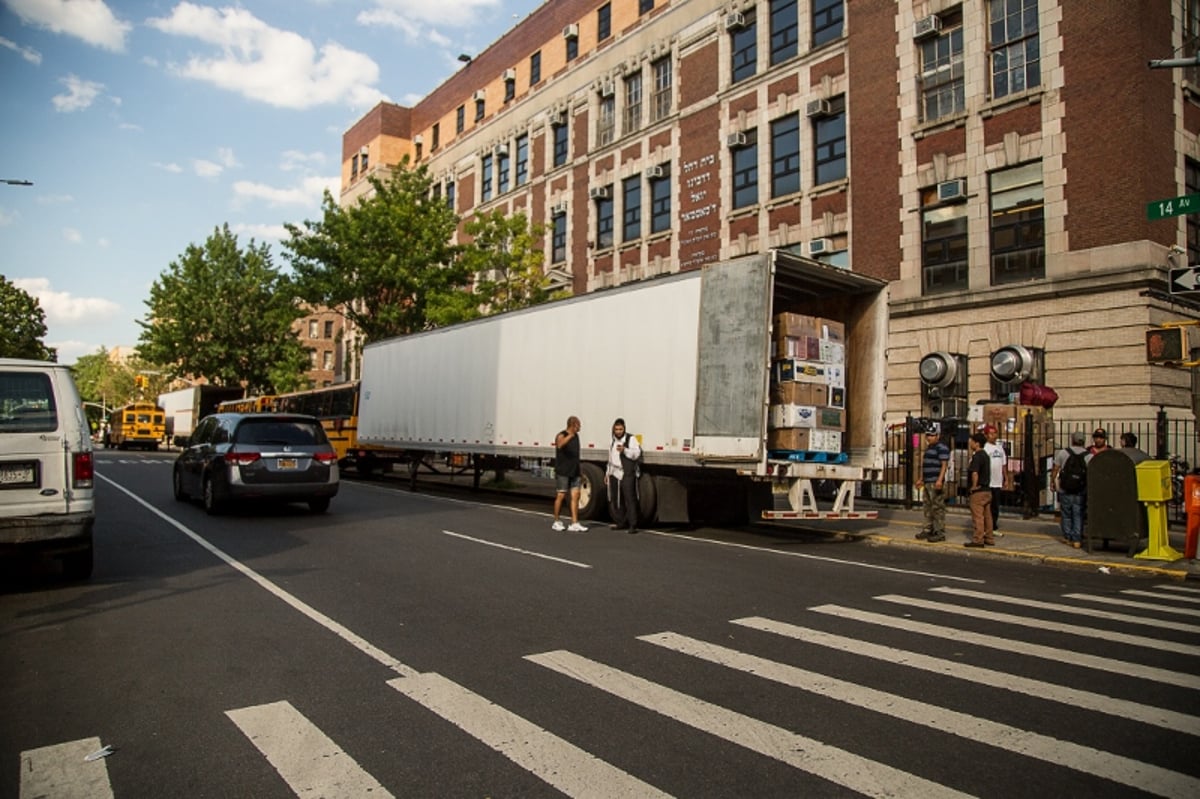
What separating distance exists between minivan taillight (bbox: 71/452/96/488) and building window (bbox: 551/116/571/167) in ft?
96.5

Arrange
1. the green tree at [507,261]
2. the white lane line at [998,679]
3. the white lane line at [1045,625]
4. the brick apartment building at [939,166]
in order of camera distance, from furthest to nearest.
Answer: the green tree at [507,261]
the brick apartment building at [939,166]
the white lane line at [1045,625]
the white lane line at [998,679]

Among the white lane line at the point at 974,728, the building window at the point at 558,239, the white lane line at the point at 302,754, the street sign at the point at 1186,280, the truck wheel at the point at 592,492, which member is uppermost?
the building window at the point at 558,239

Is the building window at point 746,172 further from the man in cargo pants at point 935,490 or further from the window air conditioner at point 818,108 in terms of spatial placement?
the man in cargo pants at point 935,490

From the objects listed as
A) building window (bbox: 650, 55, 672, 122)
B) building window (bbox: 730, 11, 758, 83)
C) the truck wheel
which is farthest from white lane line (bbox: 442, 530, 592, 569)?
building window (bbox: 650, 55, 672, 122)

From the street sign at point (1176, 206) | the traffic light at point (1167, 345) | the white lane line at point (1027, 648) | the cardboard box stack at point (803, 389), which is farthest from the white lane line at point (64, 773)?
the street sign at point (1176, 206)

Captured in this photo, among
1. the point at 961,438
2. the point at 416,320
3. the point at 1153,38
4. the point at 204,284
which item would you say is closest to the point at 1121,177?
the point at 1153,38

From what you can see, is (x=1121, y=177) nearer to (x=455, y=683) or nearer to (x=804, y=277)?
(x=804, y=277)

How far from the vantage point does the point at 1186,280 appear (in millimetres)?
10344

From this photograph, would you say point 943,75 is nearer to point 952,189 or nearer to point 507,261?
point 952,189

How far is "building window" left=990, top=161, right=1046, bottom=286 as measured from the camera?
63.6ft

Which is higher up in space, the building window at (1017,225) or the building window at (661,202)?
the building window at (661,202)

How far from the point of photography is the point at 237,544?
10672mm

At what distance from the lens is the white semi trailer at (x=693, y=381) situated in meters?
11.8

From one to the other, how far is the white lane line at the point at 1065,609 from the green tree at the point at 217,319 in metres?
52.4
